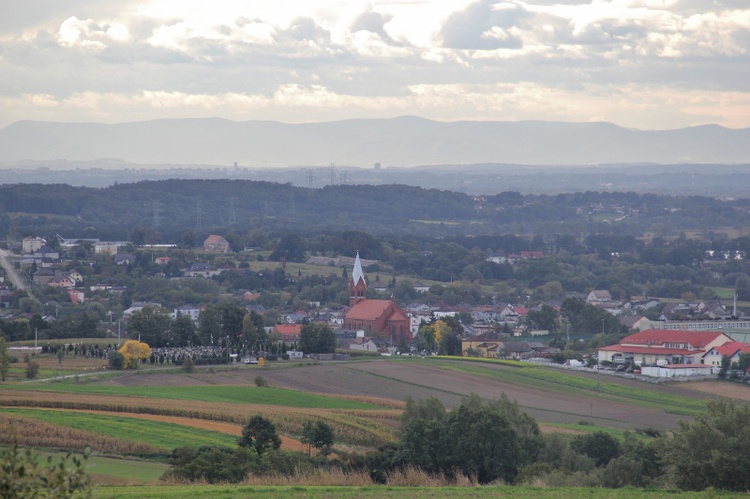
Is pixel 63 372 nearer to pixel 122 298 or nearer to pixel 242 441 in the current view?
pixel 242 441

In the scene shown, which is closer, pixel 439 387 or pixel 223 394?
pixel 223 394

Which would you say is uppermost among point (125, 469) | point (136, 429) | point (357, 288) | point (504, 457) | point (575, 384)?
point (125, 469)

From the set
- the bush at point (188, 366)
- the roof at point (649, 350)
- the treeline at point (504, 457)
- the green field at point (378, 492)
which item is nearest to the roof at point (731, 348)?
the roof at point (649, 350)

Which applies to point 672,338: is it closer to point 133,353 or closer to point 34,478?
point 133,353

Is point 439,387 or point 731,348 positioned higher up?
point 731,348

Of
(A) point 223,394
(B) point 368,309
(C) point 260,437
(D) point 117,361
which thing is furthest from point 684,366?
(C) point 260,437

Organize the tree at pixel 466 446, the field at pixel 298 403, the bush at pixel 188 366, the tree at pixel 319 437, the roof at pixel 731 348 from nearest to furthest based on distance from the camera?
the tree at pixel 466 446
the field at pixel 298 403
the tree at pixel 319 437
the bush at pixel 188 366
the roof at pixel 731 348

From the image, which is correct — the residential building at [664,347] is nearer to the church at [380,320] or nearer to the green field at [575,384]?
the green field at [575,384]
